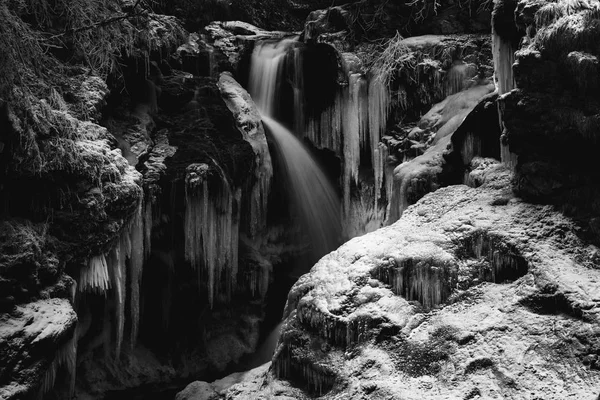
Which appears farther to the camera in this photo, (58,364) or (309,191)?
(309,191)

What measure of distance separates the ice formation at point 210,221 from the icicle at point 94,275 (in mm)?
1852

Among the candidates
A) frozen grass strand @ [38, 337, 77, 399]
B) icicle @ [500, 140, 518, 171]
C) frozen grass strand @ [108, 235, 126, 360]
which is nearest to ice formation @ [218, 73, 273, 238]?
frozen grass strand @ [108, 235, 126, 360]

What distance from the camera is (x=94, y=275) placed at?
289 inches

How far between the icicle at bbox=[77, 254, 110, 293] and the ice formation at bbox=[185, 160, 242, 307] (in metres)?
1.85

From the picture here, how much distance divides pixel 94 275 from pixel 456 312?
15.7 feet

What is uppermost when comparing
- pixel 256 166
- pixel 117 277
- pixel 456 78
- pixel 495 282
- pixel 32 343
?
pixel 456 78

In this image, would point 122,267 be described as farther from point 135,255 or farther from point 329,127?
point 329,127

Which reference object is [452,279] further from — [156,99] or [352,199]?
[156,99]

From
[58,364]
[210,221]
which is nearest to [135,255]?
[210,221]

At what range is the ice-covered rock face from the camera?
473cm

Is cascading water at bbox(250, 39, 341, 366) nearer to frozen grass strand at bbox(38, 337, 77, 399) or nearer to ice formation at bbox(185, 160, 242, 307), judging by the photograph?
ice formation at bbox(185, 160, 242, 307)

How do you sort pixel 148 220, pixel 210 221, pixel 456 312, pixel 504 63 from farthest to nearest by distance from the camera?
1. pixel 210 221
2. pixel 148 220
3. pixel 504 63
4. pixel 456 312

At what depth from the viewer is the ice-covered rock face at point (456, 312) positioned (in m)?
4.73

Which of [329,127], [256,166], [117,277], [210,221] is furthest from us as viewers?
[329,127]
